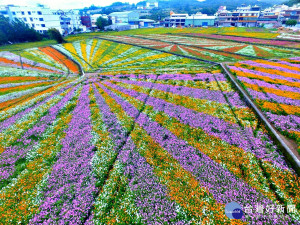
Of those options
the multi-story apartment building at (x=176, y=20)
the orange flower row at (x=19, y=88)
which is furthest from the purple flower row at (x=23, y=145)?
the multi-story apartment building at (x=176, y=20)

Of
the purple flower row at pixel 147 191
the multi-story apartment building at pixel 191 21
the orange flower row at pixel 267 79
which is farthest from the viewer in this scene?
the multi-story apartment building at pixel 191 21

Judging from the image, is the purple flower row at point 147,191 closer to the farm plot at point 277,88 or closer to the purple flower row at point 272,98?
the farm plot at point 277,88

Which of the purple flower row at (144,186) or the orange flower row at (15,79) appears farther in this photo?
the orange flower row at (15,79)

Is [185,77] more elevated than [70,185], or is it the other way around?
[185,77]

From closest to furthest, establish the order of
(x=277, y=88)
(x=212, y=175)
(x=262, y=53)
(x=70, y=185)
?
(x=70, y=185) → (x=212, y=175) → (x=277, y=88) → (x=262, y=53)

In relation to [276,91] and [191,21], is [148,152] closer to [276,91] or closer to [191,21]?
[276,91]

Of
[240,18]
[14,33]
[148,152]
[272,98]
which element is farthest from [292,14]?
[14,33]
